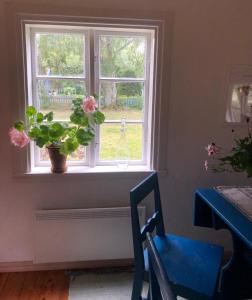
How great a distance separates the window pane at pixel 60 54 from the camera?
2.10m

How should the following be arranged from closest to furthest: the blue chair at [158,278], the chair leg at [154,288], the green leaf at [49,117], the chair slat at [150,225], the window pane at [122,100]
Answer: the blue chair at [158,278], the chair leg at [154,288], the chair slat at [150,225], the green leaf at [49,117], the window pane at [122,100]

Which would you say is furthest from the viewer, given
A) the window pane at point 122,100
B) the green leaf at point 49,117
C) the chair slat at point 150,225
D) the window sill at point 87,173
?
the window pane at point 122,100

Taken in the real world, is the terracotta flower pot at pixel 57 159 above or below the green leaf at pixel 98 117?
below

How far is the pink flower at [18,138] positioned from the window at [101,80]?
0.88 feet

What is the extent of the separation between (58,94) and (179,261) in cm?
143

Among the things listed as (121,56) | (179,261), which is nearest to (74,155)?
(121,56)

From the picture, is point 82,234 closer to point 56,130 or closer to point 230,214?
point 56,130

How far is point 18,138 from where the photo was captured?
1.86 m

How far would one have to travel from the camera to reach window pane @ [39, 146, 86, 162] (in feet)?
7.31

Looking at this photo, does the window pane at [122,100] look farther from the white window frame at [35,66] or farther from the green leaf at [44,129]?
the green leaf at [44,129]

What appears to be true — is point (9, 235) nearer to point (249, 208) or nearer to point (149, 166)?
point (149, 166)

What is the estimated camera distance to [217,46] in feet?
6.84

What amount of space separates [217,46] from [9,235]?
2.05 metres

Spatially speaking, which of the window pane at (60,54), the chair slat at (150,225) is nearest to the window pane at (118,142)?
the window pane at (60,54)
